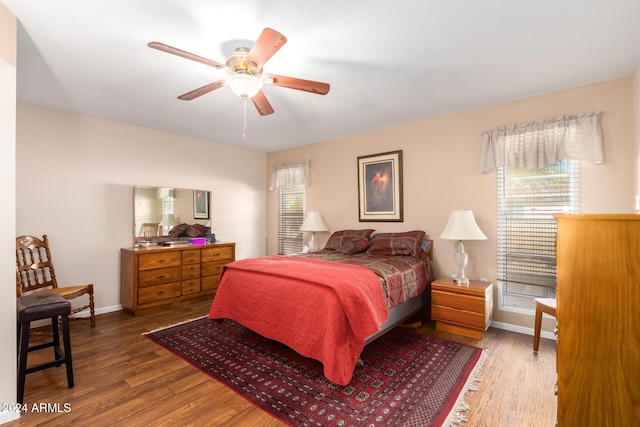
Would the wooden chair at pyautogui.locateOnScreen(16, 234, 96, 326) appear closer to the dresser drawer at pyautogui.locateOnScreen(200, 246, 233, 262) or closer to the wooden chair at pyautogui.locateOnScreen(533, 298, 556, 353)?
the dresser drawer at pyautogui.locateOnScreen(200, 246, 233, 262)

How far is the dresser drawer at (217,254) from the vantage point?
4406 millimetres

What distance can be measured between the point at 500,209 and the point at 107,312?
497 cm

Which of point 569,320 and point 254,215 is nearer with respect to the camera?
point 569,320

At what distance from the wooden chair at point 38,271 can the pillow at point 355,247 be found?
3.03 metres

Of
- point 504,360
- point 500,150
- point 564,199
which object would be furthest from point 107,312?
point 564,199

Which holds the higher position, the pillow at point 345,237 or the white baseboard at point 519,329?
the pillow at point 345,237

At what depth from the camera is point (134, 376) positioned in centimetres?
→ 232

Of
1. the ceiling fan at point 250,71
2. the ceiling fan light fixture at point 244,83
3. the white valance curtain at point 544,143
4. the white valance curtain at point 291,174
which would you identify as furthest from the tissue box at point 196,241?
the white valance curtain at point 544,143

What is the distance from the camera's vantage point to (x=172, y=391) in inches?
83.8

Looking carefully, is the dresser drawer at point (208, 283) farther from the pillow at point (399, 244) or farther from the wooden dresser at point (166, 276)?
the pillow at point (399, 244)

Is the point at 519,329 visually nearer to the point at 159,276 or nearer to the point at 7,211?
the point at 159,276

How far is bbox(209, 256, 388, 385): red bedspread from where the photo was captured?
7.17 ft

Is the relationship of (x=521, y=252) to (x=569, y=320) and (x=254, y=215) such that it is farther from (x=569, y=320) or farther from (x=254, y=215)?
(x=254, y=215)

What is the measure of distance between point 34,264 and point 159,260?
1.20 meters
